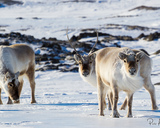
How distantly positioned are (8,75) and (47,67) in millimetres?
13803

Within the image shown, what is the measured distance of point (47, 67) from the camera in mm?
21641

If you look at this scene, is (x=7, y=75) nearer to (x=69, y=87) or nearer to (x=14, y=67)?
(x=14, y=67)

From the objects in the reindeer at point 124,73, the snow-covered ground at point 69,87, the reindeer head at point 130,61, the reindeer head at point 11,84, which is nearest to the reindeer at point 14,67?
the reindeer head at point 11,84

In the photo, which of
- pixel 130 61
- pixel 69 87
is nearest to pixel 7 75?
pixel 130 61

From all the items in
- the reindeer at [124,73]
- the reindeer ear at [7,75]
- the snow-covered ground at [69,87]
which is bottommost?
the snow-covered ground at [69,87]

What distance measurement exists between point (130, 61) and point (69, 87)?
9927 mm

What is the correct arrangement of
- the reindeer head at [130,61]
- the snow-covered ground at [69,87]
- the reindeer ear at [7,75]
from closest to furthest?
the snow-covered ground at [69,87], the reindeer head at [130,61], the reindeer ear at [7,75]

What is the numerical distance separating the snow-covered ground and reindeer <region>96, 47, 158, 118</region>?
44 centimetres

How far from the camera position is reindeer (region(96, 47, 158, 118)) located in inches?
221

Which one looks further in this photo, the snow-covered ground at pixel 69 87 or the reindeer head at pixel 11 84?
the reindeer head at pixel 11 84

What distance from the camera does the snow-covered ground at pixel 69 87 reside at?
16.8 ft

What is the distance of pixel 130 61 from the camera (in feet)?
18.3

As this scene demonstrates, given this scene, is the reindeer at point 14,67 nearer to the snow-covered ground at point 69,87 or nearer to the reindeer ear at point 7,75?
the reindeer ear at point 7,75

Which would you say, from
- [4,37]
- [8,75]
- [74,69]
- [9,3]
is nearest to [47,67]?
[74,69]
